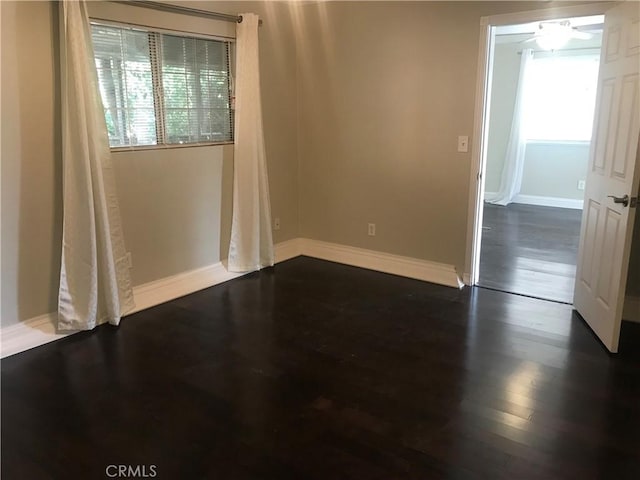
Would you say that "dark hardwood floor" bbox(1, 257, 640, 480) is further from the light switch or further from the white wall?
the white wall

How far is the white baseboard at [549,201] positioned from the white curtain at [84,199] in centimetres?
633

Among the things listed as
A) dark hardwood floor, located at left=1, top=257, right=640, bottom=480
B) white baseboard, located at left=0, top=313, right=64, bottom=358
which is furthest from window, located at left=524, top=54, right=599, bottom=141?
white baseboard, located at left=0, top=313, right=64, bottom=358

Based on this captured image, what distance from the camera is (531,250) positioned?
5.22m

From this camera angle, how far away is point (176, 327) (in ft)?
11.2

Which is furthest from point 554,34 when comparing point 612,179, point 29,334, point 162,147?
point 29,334

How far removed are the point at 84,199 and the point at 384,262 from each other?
8.55 ft

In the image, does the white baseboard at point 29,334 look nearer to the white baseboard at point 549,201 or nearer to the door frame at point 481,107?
the door frame at point 481,107

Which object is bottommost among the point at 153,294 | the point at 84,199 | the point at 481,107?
the point at 153,294

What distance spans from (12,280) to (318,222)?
2.79 metres

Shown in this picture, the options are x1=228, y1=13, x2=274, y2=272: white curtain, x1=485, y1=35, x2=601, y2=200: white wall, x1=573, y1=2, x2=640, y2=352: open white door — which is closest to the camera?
x1=573, y1=2, x2=640, y2=352: open white door

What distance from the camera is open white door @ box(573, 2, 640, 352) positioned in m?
2.82

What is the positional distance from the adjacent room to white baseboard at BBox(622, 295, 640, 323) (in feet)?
0.12

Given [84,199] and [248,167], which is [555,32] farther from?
[84,199]

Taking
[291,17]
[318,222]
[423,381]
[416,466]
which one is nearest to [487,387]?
[423,381]
